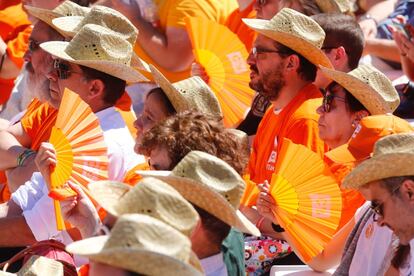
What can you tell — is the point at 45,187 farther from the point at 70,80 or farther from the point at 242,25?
the point at 242,25

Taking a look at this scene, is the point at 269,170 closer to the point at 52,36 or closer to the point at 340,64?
the point at 340,64

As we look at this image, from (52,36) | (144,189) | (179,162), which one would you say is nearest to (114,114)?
(52,36)

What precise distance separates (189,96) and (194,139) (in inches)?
41.1

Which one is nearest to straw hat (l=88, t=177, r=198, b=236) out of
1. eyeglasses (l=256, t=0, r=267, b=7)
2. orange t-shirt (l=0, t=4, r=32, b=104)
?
eyeglasses (l=256, t=0, r=267, b=7)

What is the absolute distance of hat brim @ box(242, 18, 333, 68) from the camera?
614cm

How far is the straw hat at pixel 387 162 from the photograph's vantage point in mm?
4363

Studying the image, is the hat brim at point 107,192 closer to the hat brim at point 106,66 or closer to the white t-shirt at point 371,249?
the white t-shirt at point 371,249

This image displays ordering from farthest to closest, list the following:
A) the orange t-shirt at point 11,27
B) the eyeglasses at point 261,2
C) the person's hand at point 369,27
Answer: the orange t-shirt at point 11,27 < the person's hand at point 369,27 < the eyeglasses at point 261,2

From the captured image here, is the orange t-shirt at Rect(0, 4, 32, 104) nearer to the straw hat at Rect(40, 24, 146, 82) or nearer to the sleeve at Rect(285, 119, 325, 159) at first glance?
the straw hat at Rect(40, 24, 146, 82)

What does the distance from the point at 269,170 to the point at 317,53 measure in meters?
0.70

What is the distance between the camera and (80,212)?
183 inches

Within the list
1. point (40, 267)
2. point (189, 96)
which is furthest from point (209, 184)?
point (189, 96)

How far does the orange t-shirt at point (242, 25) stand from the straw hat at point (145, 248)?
4.23 metres

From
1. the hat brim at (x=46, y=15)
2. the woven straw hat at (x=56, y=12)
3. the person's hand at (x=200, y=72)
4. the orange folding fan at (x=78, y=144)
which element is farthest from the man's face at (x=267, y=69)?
the orange folding fan at (x=78, y=144)
